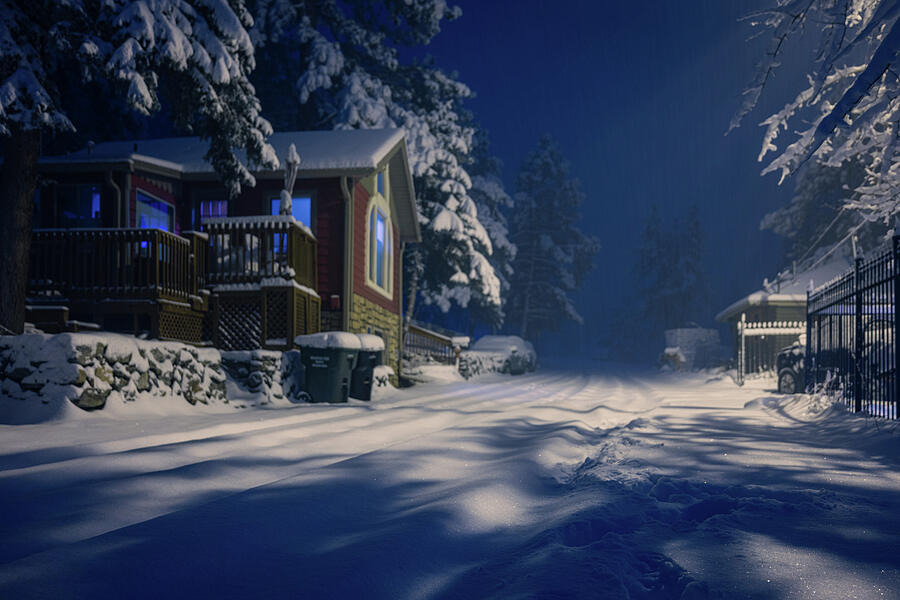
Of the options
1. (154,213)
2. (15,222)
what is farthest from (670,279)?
(15,222)

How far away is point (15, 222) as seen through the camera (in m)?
7.46

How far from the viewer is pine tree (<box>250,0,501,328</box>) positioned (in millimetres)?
19000

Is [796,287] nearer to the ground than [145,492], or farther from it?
farther from it

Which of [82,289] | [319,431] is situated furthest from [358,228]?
[319,431]

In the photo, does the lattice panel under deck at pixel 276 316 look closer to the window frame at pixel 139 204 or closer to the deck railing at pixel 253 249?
the deck railing at pixel 253 249

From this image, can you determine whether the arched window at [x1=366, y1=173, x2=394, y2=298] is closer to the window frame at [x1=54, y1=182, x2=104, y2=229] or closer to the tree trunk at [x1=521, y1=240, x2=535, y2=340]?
the window frame at [x1=54, y1=182, x2=104, y2=229]

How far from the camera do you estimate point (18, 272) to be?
291 inches

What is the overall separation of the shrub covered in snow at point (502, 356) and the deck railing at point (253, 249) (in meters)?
13.0

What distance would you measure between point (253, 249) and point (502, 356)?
16700mm

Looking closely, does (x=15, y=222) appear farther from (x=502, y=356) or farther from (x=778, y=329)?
(x=778, y=329)

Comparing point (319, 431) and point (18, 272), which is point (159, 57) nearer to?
point (18, 272)

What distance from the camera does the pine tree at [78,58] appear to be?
700 cm

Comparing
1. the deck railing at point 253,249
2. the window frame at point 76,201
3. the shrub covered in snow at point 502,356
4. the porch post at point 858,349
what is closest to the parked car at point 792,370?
the porch post at point 858,349

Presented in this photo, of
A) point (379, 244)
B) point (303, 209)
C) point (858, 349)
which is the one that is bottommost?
point (858, 349)
